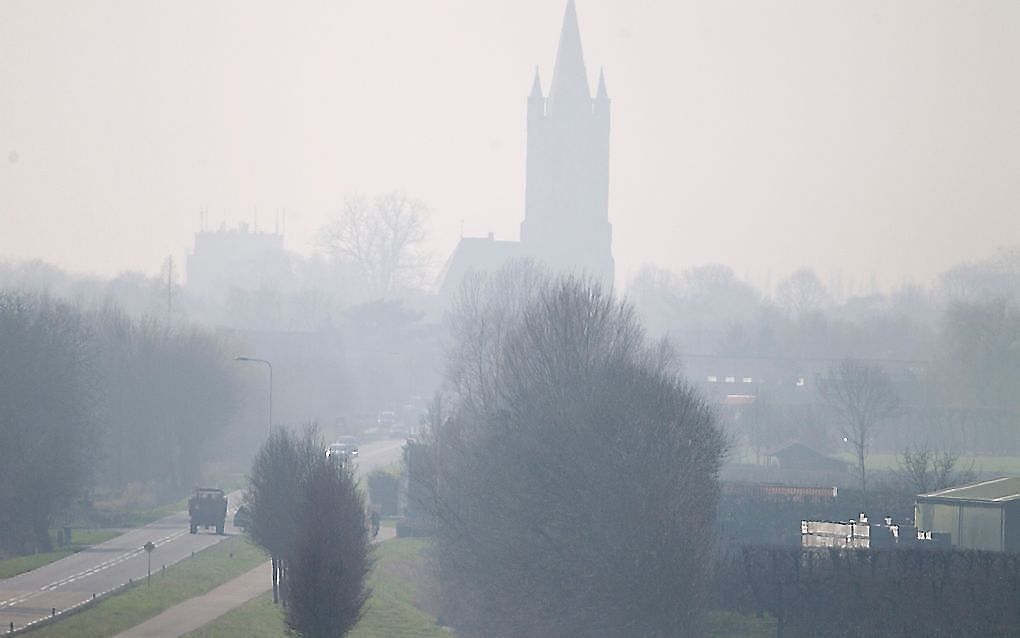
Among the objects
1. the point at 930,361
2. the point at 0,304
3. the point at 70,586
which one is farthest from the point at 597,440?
the point at 930,361

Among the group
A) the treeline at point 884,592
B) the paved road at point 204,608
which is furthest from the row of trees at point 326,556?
the treeline at point 884,592

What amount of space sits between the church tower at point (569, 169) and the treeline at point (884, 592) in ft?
395

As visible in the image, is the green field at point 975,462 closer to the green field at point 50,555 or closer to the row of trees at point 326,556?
the green field at point 50,555

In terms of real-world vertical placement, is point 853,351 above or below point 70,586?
above

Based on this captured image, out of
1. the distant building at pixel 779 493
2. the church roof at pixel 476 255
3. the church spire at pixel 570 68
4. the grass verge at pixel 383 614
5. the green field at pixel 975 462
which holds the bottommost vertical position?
the grass verge at pixel 383 614

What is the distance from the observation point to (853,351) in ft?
391

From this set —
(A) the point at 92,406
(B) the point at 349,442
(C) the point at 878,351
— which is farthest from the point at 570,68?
(A) the point at 92,406

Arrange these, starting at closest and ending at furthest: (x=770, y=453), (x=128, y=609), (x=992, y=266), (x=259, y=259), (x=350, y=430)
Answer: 1. (x=128, y=609)
2. (x=770, y=453)
3. (x=350, y=430)
4. (x=992, y=266)
5. (x=259, y=259)

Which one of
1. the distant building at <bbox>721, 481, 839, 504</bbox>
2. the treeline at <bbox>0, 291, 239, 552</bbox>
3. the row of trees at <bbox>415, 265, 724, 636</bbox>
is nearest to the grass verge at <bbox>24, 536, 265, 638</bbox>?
the treeline at <bbox>0, 291, 239, 552</bbox>

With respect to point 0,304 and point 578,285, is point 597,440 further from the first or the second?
point 0,304

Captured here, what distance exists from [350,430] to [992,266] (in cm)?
8636

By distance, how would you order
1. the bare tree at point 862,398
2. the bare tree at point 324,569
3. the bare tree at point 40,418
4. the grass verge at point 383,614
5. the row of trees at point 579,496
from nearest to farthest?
the bare tree at point 324,569 → the row of trees at point 579,496 → the grass verge at point 383,614 → the bare tree at point 40,418 → the bare tree at point 862,398

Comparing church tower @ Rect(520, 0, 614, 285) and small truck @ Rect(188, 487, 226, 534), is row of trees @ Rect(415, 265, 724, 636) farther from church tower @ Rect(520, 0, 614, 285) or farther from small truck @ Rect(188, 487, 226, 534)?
church tower @ Rect(520, 0, 614, 285)

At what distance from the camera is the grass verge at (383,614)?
33719 mm
